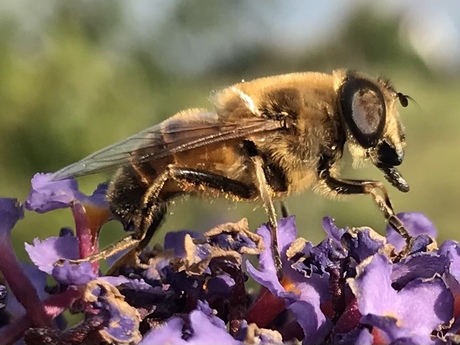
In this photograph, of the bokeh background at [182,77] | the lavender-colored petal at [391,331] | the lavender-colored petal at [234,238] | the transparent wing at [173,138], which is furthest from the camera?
the bokeh background at [182,77]

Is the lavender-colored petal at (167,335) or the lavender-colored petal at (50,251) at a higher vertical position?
the lavender-colored petal at (50,251)

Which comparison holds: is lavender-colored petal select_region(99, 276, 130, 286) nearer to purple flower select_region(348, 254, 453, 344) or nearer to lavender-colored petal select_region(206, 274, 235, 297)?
lavender-colored petal select_region(206, 274, 235, 297)

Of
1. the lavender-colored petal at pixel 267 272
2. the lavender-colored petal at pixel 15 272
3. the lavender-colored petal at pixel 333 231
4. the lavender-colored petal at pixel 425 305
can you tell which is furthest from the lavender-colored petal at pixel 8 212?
the lavender-colored petal at pixel 425 305

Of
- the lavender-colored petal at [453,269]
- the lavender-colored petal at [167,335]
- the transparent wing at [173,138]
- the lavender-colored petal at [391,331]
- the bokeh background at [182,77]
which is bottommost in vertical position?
the lavender-colored petal at [167,335]

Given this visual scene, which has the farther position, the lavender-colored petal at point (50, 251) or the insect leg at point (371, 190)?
the insect leg at point (371, 190)

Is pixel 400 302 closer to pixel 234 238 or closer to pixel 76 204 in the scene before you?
pixel 234 238

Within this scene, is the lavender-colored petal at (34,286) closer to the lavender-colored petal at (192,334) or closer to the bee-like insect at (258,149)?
the bee-like insect at (258,149)

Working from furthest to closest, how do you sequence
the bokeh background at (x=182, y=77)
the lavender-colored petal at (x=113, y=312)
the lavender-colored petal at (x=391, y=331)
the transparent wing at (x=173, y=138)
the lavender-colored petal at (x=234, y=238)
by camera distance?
the bokeh background at (x=182, y=77), the transparent wing at (x=173, y=138), the lavender-colored petal at (x=234, y=238), the lavender-colored petal at (x=113, y=312), the lavender-colored petal at (x=391, y=331)
